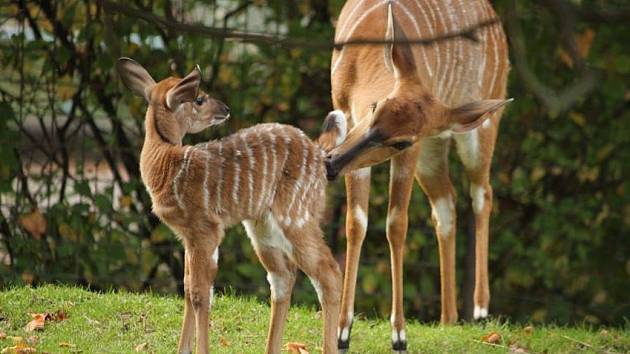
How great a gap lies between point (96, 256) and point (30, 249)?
357 mm

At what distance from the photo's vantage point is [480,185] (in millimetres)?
5801

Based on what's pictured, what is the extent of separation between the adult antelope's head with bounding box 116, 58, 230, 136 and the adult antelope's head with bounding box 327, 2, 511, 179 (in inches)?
19.9

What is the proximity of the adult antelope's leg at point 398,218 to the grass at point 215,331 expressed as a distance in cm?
10

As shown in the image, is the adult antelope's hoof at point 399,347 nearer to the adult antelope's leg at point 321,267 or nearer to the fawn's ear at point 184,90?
the adult antelope's leg at point 321,267

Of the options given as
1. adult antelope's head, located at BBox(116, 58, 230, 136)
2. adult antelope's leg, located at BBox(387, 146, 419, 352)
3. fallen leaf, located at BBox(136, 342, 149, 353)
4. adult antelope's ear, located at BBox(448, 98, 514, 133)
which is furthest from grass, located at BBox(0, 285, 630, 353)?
adult antelope's ear, located at BBox(448, 98, 514, 133)

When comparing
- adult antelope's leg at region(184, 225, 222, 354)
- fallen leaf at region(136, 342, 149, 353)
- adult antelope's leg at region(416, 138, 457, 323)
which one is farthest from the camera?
adult antelope's leg at region(416, 138, 457, 323)

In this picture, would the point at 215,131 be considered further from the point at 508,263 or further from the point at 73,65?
the point at 508,263

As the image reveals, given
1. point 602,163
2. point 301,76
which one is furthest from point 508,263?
point 301,76

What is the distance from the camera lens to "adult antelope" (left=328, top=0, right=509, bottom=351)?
432 cm

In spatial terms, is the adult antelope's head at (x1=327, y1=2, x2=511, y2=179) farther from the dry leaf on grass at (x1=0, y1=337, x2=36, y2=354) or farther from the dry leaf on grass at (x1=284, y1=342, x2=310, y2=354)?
the dry leaf on grass at (x1=0, y1=337, x2=36, y2=354)

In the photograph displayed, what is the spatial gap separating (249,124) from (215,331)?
220 cm

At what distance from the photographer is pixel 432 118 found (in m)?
4.40

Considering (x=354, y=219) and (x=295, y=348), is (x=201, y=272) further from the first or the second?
(x=354, y=219)

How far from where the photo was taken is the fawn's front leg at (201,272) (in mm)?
3885
